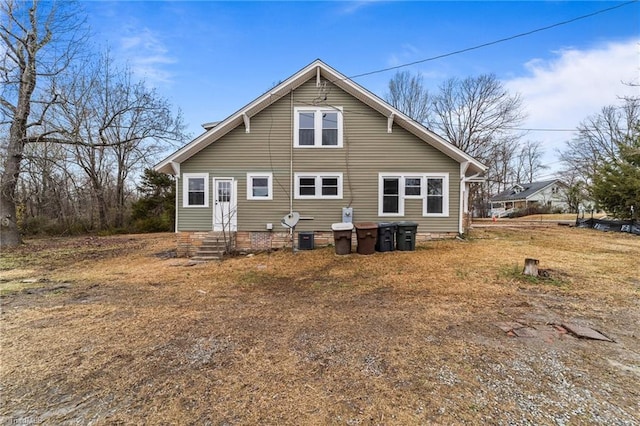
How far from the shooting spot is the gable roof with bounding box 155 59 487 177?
998cm

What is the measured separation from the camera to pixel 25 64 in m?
12.1

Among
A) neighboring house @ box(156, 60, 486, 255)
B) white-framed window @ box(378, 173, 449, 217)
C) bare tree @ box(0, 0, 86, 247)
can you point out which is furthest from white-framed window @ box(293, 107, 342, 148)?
bare tree @ box(0, 0, 86, 247)

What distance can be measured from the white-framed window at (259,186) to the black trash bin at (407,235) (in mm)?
4691

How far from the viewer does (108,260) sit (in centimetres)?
984

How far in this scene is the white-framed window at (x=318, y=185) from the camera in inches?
415

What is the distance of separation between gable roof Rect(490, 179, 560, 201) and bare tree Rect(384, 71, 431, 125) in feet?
82.7

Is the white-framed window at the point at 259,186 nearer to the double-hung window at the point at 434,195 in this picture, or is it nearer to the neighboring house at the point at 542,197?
the double-hung window at the point at 434,195

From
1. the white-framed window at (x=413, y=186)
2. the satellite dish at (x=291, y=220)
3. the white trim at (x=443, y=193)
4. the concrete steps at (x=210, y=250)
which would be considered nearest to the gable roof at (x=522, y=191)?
the white trim at (x=443, y=193)

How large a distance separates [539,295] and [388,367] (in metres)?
4.01

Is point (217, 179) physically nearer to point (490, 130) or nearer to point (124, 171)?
point (124, 171)

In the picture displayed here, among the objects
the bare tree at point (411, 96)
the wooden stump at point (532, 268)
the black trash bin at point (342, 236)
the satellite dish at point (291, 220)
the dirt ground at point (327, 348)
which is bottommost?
the dirt ground at point (327, 348)

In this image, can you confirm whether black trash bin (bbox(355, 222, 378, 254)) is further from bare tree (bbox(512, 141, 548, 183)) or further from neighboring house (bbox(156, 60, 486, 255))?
bare tree (bbox(512, 141, 548, 183))

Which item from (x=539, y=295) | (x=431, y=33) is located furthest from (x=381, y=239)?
(x=431, y=33)

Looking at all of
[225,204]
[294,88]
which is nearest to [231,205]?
[225,204]
